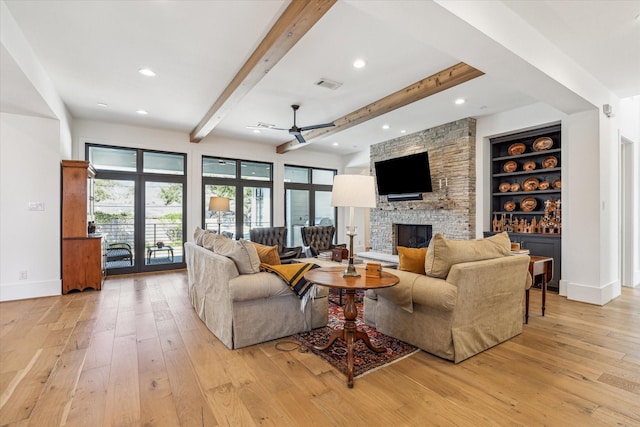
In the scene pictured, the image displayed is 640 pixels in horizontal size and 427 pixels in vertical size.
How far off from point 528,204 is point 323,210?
4811 millimetres

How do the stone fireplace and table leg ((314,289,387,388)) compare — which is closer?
table leg ((314,289,387,388))

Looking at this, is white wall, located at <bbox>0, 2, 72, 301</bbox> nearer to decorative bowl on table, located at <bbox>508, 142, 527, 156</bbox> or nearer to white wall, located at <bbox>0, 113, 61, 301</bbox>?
white wall, located at <bbox>0, 113, 61, 301</bbox>

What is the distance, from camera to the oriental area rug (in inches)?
92.4

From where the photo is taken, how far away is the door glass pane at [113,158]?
228 inches

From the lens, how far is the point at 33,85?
3.26m

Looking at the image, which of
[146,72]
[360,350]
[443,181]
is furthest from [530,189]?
[146,72]

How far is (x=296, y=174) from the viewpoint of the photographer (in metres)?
8.16

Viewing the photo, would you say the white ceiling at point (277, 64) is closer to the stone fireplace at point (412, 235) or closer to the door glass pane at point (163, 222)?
the door glass pane at point (163, 222)

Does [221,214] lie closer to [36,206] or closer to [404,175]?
[36,206]

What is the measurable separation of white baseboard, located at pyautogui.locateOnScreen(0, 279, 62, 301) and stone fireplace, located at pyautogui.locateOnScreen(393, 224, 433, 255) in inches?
239

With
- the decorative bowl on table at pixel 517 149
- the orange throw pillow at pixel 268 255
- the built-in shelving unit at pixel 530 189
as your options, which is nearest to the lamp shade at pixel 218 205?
the orange throw pillow at pixel 268 255

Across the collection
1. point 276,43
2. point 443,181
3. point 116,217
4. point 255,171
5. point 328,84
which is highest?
point 328,84

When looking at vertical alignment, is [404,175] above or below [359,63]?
below

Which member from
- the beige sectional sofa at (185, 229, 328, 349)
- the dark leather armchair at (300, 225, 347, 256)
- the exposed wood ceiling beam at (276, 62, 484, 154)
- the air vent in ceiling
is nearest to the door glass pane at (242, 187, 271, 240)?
the dark leather armchair at (300, 225, 347, 256)
